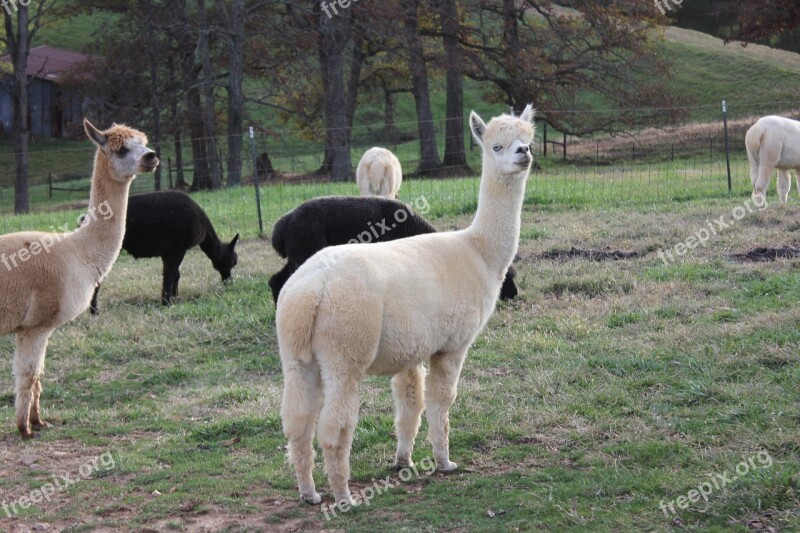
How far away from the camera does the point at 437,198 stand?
52.9 feet

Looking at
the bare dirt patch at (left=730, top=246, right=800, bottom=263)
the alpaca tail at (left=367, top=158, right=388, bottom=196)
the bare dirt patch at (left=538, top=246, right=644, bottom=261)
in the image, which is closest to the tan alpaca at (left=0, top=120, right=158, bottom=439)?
the bare dirt patch at (left=538, top=246, right=644, bottom=261)

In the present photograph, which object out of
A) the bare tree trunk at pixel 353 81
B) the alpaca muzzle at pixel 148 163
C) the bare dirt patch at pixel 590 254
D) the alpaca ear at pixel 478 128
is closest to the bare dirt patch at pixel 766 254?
the bare dirt patch at pixel 590 254

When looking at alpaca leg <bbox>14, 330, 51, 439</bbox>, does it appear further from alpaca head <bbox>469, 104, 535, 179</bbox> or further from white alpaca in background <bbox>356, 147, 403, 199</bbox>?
white alpaca in background <bbox>356, 147, 403, 199</bbox>

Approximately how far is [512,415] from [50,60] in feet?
140

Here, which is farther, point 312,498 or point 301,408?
point 312,498

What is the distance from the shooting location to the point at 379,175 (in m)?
14.0

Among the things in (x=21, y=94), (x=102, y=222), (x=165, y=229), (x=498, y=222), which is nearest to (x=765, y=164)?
(x=165, y=229)

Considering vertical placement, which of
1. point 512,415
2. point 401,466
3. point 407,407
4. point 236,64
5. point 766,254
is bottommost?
point 401,466

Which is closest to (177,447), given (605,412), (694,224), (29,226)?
(605,412)

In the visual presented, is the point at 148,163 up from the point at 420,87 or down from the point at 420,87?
down

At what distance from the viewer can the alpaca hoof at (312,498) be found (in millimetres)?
5250

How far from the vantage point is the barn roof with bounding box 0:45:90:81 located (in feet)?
138

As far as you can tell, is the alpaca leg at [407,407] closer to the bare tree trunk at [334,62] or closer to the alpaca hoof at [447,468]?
the alpaca hoof at [447,468]

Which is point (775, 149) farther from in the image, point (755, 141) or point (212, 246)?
point (212, 246)
